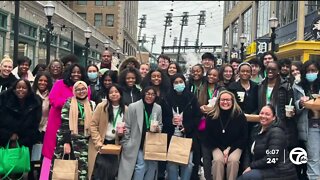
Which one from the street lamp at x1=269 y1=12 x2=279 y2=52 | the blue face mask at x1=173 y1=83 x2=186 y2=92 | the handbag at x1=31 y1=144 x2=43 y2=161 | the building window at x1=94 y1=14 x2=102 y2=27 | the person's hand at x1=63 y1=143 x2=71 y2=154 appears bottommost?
the handbag at x1=31 y1=144 x2=43 y2=161

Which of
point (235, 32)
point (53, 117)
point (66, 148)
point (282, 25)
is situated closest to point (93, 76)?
point (53, 117)

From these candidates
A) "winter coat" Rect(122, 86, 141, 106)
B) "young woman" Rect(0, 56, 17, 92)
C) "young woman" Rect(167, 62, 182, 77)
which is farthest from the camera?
"young woman" Rect(167, 62, 182, 77)

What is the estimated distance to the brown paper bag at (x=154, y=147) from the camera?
645 centimetres

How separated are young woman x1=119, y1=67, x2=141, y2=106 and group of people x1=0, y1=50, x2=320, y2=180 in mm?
17

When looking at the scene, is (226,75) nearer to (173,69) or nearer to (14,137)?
(173,69)

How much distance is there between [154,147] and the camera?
6457mm

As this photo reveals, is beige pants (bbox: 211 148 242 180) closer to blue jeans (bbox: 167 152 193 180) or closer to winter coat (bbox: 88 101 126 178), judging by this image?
blue jeans (bbox: 167 152 193 180)

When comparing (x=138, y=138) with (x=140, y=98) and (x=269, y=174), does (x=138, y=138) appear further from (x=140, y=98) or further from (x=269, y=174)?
(x=269, y=174)

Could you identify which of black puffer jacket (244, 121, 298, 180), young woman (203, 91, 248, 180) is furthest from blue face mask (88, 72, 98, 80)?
black puffer jacket (244, 121, 298, 180)

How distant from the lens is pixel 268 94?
705cm

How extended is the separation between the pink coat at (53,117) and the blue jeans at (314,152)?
378 cm

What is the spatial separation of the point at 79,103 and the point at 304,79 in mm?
3541

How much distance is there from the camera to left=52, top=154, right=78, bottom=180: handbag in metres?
6.20

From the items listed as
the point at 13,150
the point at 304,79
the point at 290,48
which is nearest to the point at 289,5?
the point at 290,48
